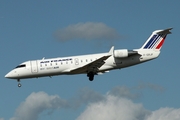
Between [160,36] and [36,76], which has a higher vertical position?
[160,36]

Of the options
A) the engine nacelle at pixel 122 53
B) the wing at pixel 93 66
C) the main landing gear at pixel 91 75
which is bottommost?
the main landing gear at pixel 91 75

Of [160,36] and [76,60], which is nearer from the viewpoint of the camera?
[76,60]

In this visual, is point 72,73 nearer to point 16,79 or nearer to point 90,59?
point 90,59

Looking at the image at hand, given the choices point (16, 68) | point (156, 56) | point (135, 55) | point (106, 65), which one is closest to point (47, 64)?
point (16, 68)

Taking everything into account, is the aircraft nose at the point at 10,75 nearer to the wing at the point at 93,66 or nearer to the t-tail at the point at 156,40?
the wing at the point at 93,66

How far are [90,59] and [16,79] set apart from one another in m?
8.37

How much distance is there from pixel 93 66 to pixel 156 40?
325 inches

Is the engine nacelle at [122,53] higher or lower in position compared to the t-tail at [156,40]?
lower

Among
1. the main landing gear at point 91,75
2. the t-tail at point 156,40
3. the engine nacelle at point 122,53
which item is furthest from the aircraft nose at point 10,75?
the t-tail at point 156,40

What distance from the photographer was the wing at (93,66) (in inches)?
1257

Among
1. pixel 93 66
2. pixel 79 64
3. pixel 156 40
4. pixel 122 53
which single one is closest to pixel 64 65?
pixel 79 64

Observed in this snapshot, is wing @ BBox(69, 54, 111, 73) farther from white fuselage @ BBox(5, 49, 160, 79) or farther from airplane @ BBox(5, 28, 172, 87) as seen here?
white fuselage @ BBox(5, 49, 160, 79)

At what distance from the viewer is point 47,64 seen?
3378 centimetres

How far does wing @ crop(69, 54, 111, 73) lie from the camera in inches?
1257
